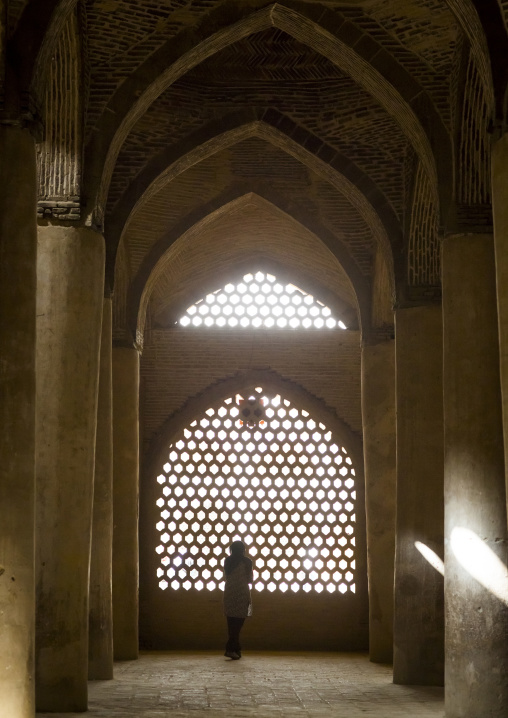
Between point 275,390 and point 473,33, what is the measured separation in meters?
9.93

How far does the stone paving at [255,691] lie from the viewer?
944 centimetres

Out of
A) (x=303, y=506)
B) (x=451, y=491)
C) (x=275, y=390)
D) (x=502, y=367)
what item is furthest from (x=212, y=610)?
(x=502, y=367)

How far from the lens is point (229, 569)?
14.6 meters

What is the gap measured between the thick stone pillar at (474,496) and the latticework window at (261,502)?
8222 mm

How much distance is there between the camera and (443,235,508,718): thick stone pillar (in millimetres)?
9133

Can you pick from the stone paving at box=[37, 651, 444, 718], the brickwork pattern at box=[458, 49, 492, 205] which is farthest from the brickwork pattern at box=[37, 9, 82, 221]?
the stone paving at box=[37, 651, 444, 718]

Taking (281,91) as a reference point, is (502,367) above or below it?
below

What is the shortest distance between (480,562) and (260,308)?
9729 mm

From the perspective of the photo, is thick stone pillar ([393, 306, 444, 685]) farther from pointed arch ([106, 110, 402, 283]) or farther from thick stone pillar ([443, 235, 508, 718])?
thick stone pillar ([443, 235, 508, 718])

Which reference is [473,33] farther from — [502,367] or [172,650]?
[172,650]

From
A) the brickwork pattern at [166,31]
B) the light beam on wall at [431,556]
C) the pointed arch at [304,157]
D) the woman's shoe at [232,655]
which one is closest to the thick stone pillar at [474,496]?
the brickwork pattern at [166,31]

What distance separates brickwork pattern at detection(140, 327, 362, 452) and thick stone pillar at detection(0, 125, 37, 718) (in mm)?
10315

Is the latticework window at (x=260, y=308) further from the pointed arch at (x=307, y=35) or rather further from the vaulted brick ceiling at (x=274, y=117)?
the pointed arch at (x=307, y=35)

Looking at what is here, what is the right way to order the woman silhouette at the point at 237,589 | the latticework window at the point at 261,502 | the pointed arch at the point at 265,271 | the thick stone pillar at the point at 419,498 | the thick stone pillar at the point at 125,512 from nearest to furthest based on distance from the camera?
the thick stone pillar at the point at 419,498 → the woman silhouette at the point at 237,589 → the thick stone pillar at the point at 125,512 → the latticework window at the point at 261,502 → the pointed arch at the point at 265,271
